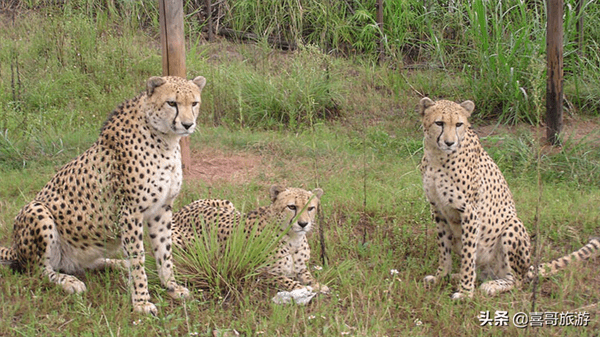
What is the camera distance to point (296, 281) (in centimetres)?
409

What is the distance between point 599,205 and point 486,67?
254 centimetres

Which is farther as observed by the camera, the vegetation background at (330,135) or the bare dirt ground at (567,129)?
the bare dirt ground at (567,129)

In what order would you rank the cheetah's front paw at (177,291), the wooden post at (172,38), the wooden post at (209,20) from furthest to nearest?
the wooden post at (209,20) < the wooden post at (172,38) < the cheetah's front paw at (177,291)

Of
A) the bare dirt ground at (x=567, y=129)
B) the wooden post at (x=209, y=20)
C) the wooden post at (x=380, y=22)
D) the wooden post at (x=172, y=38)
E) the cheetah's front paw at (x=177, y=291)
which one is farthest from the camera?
the wooden post at (x=209, y=20)

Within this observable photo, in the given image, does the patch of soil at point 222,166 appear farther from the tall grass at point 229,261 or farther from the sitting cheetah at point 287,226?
the tall grass at point 229,261

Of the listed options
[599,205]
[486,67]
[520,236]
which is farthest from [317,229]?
[486,67]

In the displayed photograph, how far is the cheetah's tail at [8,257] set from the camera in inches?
160

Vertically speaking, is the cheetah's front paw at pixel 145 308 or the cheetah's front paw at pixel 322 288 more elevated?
the cheetah's front paw at pixel 145 308

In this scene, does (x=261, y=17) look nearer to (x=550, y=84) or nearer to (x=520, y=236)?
(x=550, y=84)

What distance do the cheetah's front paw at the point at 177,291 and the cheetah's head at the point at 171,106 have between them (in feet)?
2.88

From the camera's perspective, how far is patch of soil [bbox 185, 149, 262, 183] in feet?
19.2

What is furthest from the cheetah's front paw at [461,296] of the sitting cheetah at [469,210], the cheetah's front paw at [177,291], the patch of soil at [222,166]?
the patch of soil at [222,166]

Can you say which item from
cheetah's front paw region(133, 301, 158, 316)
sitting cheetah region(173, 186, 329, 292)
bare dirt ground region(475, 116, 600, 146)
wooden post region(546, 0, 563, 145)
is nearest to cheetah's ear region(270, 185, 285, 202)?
sitting cheetah region(173, 186, 329, 292)

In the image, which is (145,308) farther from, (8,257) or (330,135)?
(330,135)
